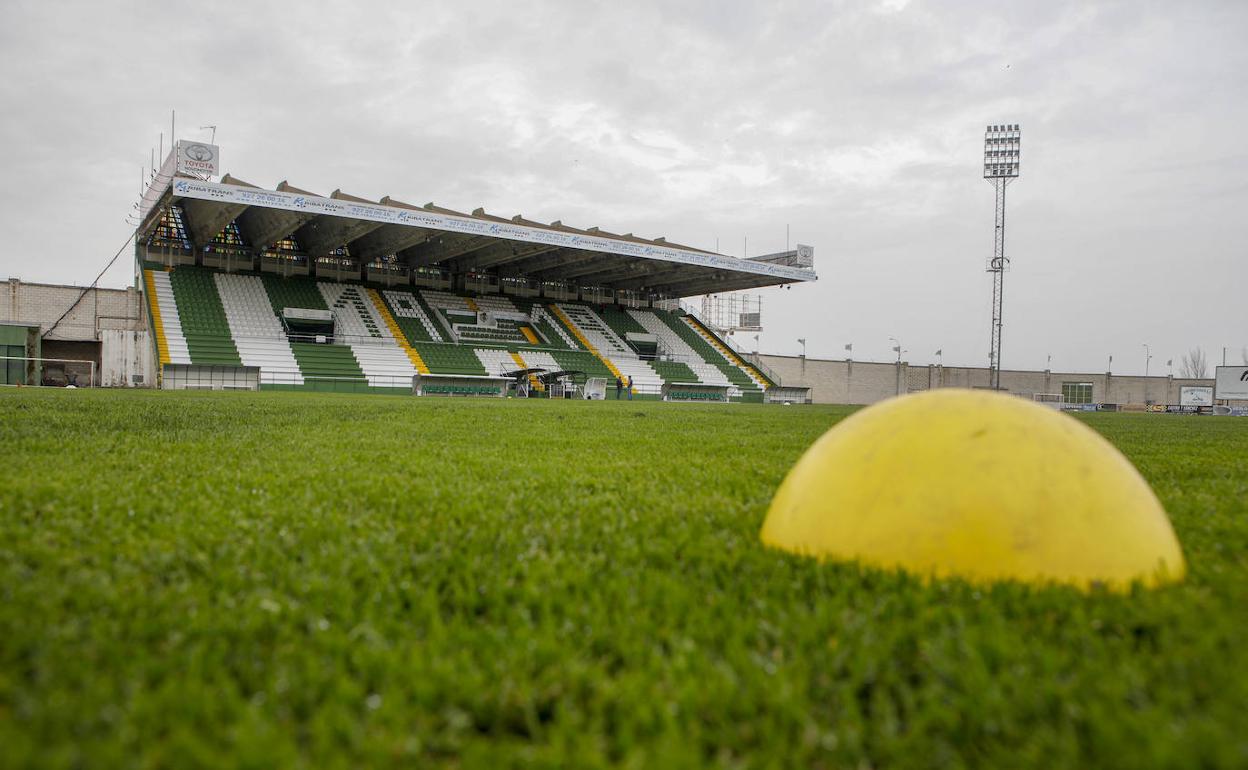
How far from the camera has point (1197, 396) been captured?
52094 mm

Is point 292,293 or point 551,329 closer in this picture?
point 292,293

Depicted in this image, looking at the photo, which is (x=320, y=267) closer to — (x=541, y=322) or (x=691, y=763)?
(x=541, y=322)

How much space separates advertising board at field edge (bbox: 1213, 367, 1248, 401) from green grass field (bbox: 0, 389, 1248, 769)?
186 feet

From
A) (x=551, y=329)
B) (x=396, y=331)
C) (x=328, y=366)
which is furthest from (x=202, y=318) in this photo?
(x=551, y=329)

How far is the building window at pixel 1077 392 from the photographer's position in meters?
59.3

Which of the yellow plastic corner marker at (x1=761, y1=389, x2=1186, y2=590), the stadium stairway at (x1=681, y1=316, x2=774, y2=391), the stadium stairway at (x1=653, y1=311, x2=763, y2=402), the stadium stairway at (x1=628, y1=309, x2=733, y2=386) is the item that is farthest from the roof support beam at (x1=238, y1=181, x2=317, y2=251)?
the yellow plastic corner marker at (x1=761, y1=389, x2=1186, y2=590)

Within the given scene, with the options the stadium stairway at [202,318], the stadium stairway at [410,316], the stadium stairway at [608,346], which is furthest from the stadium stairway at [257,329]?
the stadium stairway at [608,346]

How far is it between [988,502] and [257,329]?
33.3m

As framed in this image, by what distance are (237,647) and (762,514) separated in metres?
2.34

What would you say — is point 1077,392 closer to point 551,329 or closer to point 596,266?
point 596,266

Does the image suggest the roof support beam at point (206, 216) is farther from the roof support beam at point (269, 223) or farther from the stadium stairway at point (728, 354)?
the stadium stairway at point (728, 354)

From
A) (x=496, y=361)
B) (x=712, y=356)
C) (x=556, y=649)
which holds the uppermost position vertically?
(x=712, y=356)

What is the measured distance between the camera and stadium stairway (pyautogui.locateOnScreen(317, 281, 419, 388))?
1214 inches

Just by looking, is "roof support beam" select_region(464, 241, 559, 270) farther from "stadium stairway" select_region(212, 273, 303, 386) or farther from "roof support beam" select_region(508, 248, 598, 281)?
"stadium stairway" select_region(212, 273, 303, 386)
